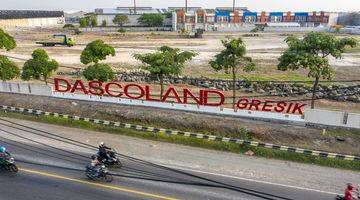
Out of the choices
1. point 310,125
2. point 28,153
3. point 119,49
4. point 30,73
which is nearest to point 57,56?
point 119,49

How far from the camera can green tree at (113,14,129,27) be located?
148500 millimetres

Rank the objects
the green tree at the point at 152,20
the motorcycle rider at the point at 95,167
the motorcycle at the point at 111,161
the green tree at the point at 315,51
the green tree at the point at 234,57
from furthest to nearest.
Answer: the green tree at the point at 152,20, the green tree at the point at 234,57, the green tree at the point at 315,51, the motorcycle at the point at 111,161, the motorcycle rider at the point at 95,167

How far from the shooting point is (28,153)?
22.4 meters

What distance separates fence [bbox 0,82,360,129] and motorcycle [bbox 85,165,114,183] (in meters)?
13.0

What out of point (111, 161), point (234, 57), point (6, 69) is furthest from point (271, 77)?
point (111, 161)

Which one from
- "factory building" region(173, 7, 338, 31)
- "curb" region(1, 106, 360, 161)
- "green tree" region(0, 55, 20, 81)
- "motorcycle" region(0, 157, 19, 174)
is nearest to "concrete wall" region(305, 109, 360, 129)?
"curb" region(1, 106, 360, 161)

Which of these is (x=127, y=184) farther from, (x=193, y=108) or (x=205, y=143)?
(x=193, y=108)

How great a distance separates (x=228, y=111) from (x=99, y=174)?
13973mm

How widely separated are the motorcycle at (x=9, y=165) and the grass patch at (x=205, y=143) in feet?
27.9

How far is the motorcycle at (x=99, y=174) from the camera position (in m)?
18.4

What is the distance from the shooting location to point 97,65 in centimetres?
3322

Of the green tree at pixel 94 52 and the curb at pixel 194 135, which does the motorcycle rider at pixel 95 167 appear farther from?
the green tree at pixel 94 52

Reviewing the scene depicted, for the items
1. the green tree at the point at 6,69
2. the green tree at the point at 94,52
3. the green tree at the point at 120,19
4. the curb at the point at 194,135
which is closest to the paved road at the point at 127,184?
the curb at the point at 194,135

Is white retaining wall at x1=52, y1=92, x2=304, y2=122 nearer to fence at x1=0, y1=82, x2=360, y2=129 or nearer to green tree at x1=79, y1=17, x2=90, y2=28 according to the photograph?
fence at x1=0, y1=82, x2=360, y2=129
